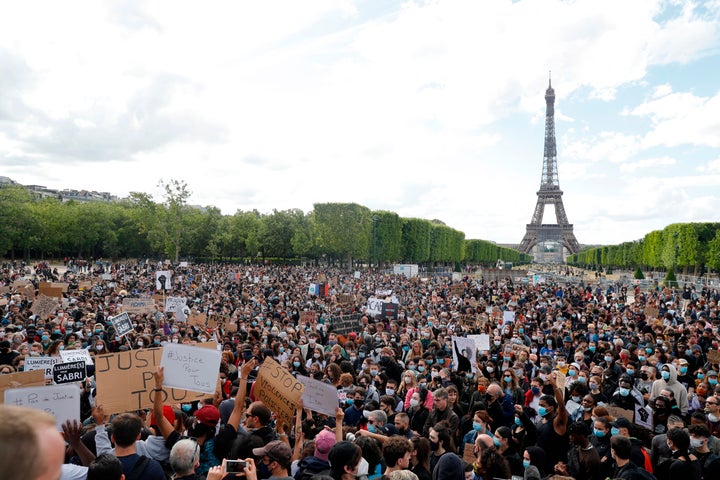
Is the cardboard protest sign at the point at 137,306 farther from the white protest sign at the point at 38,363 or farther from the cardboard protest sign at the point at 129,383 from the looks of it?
the cardboard protest sign at the point at 129,383

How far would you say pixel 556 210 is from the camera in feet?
449

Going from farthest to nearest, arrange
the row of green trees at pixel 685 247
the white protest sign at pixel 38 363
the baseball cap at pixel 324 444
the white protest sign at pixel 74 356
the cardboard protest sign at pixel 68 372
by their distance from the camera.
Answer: the row of green trees at pixel 685 247 → the white protest sign at pixel 38 363 → the white protest sign at pixel 74 356 → the cardboard protest sign at pixel 68 372 → the baseball cap at pixel 324 444

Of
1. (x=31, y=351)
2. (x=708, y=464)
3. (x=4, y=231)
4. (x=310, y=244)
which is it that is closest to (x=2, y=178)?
(x=4, y=231)

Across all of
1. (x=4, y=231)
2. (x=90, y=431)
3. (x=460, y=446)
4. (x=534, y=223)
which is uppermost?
(x=534, y=223)

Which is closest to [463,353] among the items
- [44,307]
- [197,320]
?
[197,320]

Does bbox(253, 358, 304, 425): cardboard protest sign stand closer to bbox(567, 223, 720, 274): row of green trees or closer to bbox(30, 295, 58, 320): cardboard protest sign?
bbox(30, 295, 58, 320): cardboard protest sign

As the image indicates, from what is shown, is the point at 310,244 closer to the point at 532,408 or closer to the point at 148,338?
the point at 148,338

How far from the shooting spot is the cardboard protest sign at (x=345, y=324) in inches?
556

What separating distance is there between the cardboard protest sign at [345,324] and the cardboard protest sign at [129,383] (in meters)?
8.06

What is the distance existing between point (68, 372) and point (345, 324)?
7.94 metres

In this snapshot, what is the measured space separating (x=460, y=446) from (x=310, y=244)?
2618 inches

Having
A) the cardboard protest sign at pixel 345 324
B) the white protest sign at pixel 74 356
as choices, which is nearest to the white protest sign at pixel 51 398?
the white protest sign at pixel 74 356

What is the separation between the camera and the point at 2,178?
428 feet

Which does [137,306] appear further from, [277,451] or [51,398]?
[277,451]
